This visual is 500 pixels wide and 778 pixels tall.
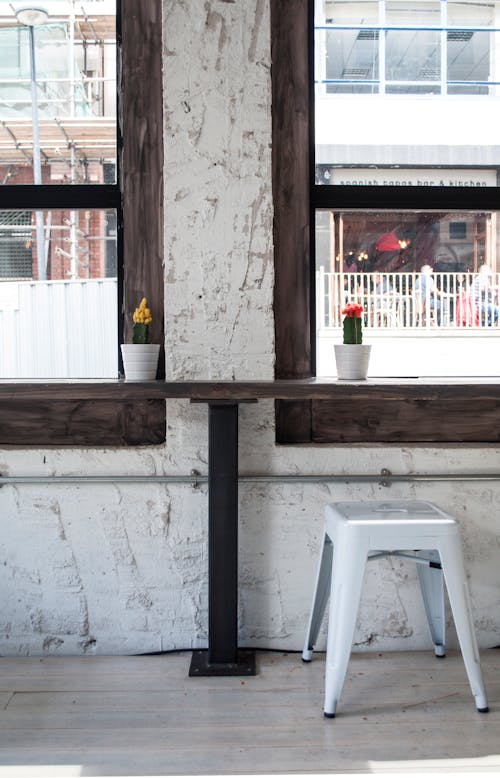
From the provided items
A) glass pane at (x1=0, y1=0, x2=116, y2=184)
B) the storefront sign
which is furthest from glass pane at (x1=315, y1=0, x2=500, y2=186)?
glass pane at (x1=0, y1=0, x2=116, y2=184)

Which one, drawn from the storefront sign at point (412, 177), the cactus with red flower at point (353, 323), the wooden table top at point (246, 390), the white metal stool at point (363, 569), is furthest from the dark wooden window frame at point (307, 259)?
the white metal stool at point (363, 569)

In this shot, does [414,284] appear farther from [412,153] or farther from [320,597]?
[320,597]

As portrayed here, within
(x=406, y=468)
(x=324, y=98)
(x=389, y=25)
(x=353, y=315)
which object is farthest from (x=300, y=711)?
(x=389, y=25)

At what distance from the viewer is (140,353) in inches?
104

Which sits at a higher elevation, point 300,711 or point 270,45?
point 270,45

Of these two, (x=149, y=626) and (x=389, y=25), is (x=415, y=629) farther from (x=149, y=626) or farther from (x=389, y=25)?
(x=389, y=25)

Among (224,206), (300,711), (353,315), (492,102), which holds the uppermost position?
(492,102)

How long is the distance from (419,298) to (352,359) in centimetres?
52

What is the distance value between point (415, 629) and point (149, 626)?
97cm

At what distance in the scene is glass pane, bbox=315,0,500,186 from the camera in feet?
9.68

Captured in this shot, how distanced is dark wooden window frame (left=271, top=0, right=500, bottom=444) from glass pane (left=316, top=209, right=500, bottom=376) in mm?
66

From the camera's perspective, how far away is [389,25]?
2.97 m

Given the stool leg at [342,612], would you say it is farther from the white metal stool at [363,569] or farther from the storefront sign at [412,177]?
the storefront sign at [412,177]

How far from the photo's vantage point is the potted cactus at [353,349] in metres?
2.63
